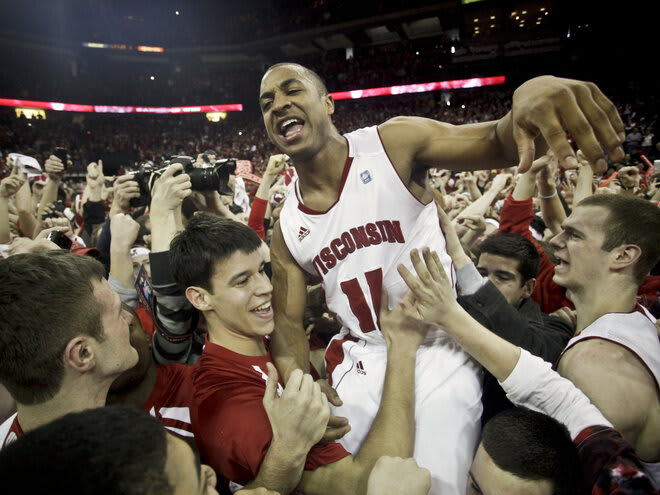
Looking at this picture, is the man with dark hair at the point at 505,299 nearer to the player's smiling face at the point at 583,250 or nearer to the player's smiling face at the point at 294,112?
the player's smiling face at the point at 583,250

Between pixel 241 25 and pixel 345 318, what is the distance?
30.5m

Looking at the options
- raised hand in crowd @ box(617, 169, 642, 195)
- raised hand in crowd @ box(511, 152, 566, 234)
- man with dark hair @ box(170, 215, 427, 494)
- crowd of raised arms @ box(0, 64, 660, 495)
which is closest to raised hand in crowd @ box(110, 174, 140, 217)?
crowd of raised arms @ box(0, 64, 660, 495)

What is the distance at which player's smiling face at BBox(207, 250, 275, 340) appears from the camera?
69.7 inches

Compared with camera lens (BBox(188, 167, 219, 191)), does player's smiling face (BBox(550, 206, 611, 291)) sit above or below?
below

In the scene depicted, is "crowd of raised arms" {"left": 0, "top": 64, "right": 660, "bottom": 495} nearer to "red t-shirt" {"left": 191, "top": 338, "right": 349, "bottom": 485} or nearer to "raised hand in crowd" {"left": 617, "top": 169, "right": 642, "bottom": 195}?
"red t-shirt" {"left": 191, "top": 338, "right": 349, "bottom": 485}

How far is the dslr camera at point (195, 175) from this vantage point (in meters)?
→ 2.31

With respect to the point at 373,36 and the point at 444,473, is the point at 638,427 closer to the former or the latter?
the point at 444,473

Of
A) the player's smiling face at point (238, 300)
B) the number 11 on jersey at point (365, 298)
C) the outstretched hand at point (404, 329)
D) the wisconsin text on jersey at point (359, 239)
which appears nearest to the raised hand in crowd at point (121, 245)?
the player's smiling face at point (238, 300)

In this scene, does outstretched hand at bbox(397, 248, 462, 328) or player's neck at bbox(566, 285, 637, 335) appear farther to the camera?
player's neck at bbox(566, 285, 637, 335)

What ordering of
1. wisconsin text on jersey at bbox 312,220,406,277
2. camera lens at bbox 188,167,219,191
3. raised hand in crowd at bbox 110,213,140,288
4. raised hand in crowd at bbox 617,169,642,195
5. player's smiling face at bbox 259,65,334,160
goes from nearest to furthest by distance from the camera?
wisconsin text on jersey at bbox 312,220,406,277
player's smiling face at bbox 259,65,334,160
raised hand in crowd at bbox 110,213,140,288
camera lens at bbox 188,167,219,191
raised hand in crowd at bbox 617,169,642,195

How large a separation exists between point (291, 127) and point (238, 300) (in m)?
0.96

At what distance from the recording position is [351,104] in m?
26.2

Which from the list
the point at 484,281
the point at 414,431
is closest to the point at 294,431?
the point at 414,431

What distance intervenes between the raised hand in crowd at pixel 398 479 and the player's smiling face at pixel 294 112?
4.84ft
